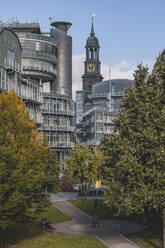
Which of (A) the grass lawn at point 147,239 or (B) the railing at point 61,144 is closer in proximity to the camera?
(A) the grass lawn at point 147,239

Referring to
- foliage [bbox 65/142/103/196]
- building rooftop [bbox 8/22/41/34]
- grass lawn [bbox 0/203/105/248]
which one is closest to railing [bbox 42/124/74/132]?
building rooftop [bbox 8/22/41/34]

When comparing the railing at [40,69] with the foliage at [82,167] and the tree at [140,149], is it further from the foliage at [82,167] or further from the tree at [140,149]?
the tree at [140,149]

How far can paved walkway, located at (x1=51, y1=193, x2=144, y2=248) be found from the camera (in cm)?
3330

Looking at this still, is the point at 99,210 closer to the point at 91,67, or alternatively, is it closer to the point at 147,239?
the point at 147,239

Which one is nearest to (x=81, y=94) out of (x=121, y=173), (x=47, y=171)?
(x=47, y=171)

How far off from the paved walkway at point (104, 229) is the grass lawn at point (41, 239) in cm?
155

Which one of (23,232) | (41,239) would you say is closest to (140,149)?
(41,239)

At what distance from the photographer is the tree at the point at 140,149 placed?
2612 cm

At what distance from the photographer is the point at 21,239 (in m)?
34.1

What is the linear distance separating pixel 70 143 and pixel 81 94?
261 feet

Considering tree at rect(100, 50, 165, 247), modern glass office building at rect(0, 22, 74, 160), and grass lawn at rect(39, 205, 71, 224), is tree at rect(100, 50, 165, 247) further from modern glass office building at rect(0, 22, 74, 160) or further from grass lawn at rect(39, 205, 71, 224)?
modern glass office building at rect(0, 22, 74, 160)

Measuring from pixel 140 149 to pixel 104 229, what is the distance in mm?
14506

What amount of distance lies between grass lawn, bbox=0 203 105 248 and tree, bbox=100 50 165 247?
22.7 ft

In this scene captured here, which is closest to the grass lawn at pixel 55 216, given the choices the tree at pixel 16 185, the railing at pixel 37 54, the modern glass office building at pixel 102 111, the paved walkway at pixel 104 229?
the paved walkway at pixel 104 229
